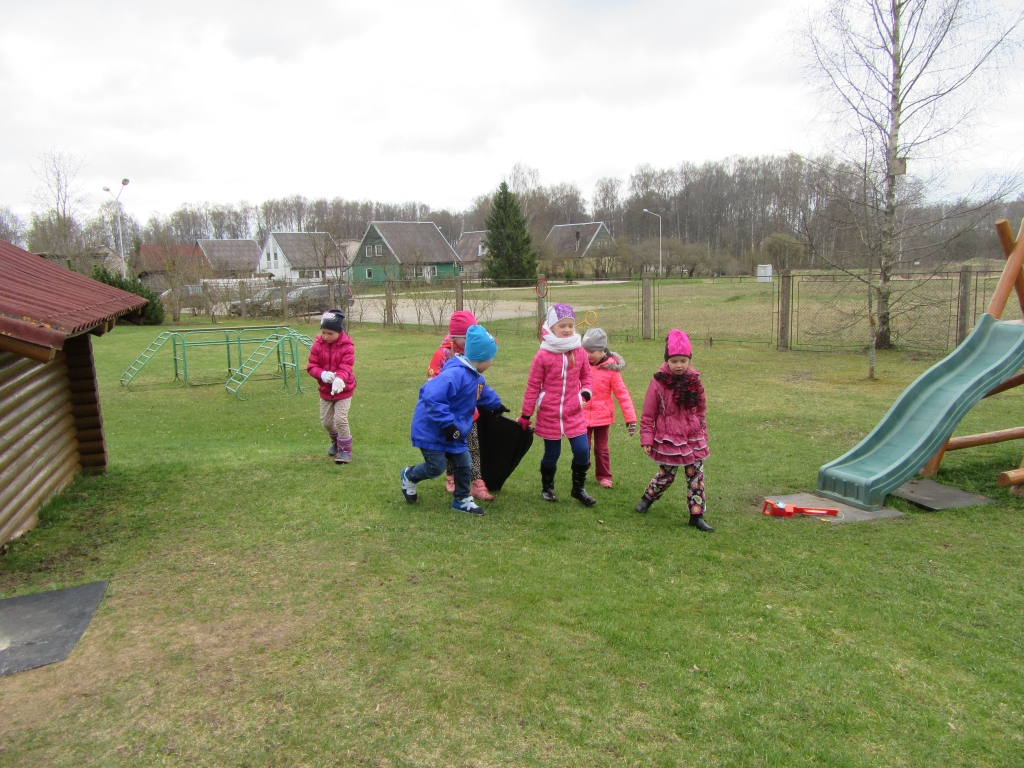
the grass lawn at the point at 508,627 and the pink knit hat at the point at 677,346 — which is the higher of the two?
the pink knit hat at the point at 677,346

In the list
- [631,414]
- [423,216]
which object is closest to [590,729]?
[631,414]

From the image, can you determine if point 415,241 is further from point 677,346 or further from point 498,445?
point 677,346

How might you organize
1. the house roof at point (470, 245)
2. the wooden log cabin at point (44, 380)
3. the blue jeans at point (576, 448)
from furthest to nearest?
the house roof at point (470, 245)
the blue jeans at point (576, 448)
the wooden log cabin at point (44, 380)

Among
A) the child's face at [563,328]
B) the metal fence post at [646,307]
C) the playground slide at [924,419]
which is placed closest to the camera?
the child's face at [563,328]

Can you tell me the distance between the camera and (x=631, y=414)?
675 centimetres

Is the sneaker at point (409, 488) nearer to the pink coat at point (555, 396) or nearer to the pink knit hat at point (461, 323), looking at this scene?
the pink coat at point (555, 396)

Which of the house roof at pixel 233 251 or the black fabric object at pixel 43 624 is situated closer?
the black fabric object at pixel 43 624

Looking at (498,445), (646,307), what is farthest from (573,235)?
(498,445)

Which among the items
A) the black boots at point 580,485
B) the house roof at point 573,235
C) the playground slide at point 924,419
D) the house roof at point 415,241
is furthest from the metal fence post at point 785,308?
the house roof at point 573,235

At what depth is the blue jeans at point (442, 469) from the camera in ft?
18.8

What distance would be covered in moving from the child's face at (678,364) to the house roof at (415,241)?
6097cm

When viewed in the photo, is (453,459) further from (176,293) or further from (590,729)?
(176,293)

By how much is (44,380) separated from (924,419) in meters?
8.20

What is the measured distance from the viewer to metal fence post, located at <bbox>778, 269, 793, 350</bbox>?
1769 centimetres
